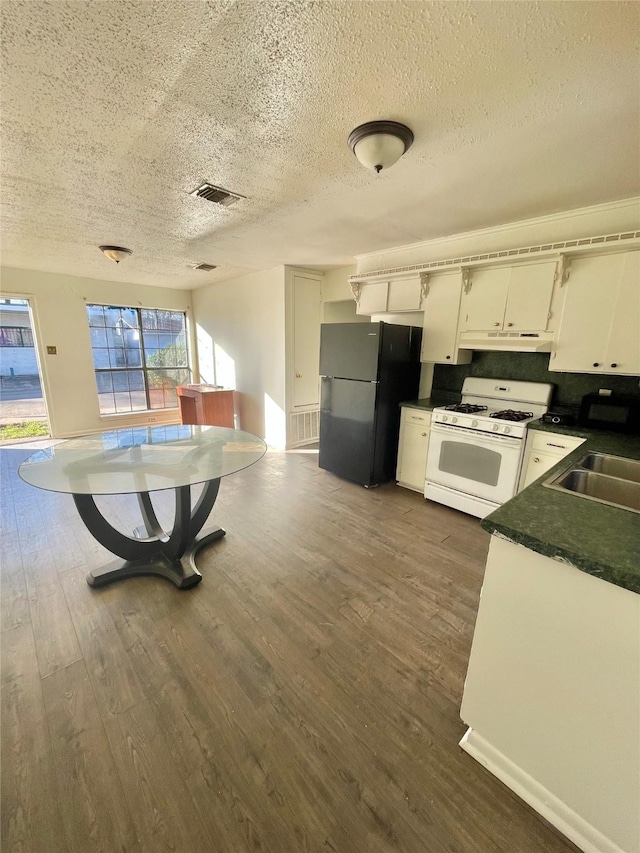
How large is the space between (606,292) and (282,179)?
2303mm

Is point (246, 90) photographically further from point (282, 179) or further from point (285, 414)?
point (285, 414)

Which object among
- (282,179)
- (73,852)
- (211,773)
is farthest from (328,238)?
(73,852)

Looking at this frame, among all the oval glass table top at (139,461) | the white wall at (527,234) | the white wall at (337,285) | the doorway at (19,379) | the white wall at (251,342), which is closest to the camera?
the oval glass table top at (139,461)

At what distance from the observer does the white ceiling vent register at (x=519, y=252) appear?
7.22 feet

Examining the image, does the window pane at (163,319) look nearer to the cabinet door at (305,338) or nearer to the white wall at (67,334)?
the white wall at (67,334)

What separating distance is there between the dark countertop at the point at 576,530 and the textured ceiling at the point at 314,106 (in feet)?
5.05

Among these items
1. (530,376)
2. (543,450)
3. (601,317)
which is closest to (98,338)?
(530,376)

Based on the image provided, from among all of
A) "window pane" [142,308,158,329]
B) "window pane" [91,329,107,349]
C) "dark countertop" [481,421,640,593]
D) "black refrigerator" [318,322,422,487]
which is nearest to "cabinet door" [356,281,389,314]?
"black refrigerator" [318,322,422,487]

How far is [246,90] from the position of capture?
1325mm

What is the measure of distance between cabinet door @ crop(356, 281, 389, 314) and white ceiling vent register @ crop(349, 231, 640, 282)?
0.14 meters

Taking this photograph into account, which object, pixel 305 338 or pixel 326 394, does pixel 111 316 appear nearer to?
pixel 305 338

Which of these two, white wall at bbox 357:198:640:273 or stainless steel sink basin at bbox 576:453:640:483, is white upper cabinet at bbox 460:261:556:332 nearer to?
white wall at bbox 357:198:640:273

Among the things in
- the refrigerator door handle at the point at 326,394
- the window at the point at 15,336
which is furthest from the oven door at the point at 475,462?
the window at the point at 15,336

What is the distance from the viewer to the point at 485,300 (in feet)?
9.48
